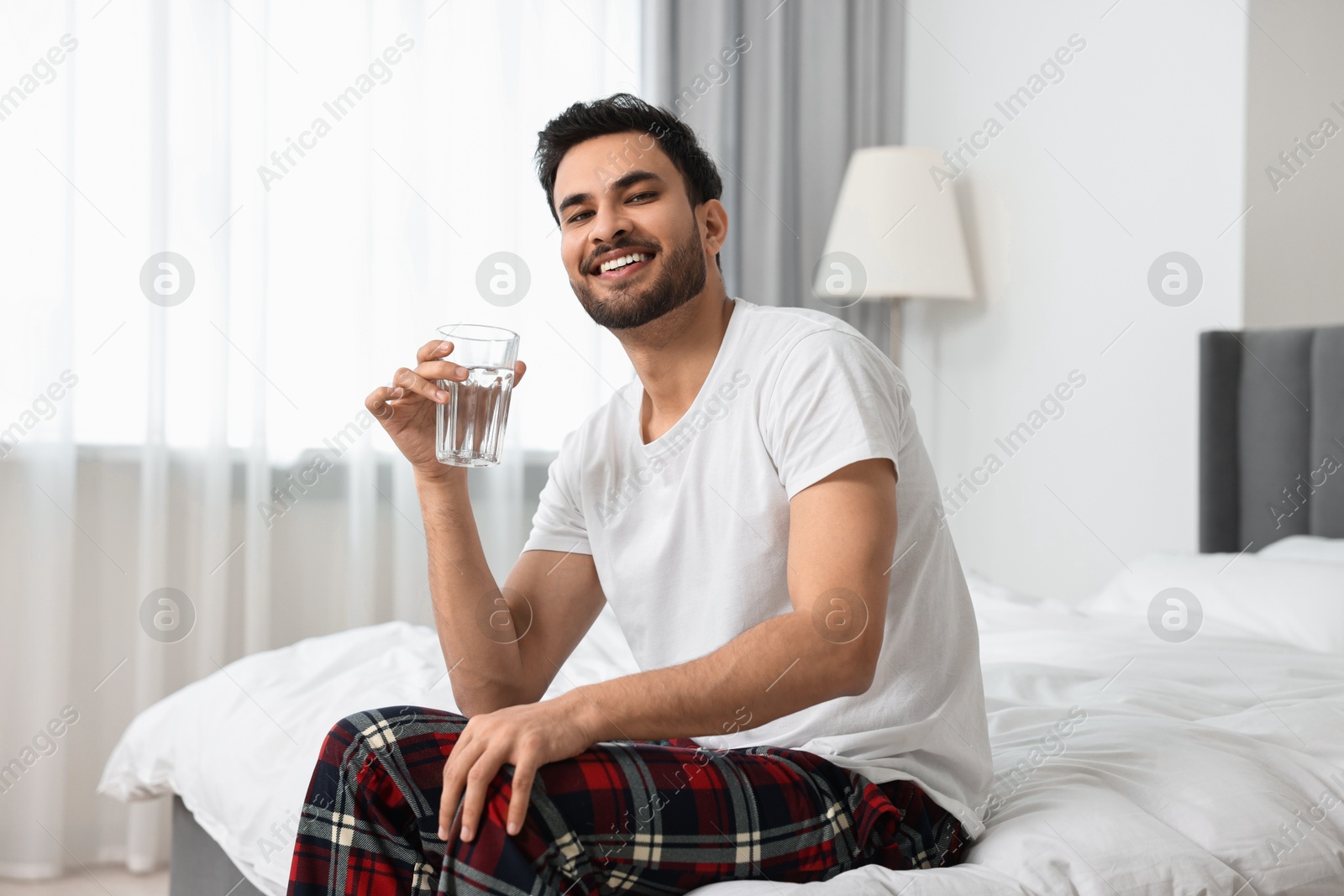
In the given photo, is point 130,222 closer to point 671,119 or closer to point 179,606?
point 179,606

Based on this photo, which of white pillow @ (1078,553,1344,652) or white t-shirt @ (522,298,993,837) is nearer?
white t-shirt @ (522,298,993,837)

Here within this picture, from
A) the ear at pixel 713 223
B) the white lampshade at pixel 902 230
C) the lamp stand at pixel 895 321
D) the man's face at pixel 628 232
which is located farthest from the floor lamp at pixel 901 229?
the man's face at pixel 628 232

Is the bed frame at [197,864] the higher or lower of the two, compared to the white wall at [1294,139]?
lower

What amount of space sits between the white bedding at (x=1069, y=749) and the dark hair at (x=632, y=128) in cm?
Answer: 72

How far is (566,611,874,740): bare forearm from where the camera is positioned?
920 mm

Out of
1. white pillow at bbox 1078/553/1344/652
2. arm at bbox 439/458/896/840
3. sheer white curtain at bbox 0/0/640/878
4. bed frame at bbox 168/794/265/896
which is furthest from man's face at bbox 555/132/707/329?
sheer white curtain at bbox 0/0/640/878

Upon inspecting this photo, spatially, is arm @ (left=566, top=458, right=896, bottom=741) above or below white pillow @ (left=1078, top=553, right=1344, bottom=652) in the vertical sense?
above

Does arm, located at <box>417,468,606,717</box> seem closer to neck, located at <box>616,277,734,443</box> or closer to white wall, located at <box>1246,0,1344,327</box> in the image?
neck, located at <box>616,277,734,443</box>

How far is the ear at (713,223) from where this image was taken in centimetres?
139

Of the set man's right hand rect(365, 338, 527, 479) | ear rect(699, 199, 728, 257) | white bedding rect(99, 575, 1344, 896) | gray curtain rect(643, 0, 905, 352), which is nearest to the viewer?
white bedding rect(99, 575, 1344, 896)

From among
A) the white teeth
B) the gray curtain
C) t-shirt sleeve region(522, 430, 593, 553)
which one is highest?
the gray curtain

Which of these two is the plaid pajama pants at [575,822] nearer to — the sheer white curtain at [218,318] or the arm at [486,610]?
the arm at [486,610]

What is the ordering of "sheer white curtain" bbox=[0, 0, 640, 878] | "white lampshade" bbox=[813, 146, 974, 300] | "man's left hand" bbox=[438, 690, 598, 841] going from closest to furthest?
1. "man's left hand" bbox=[438, 690, 598, 841]
2. "sheer white curtain" bbox=[0, 0, 640, 878]
3. "white lampshade" bbox=[813, 146, 974, 300]

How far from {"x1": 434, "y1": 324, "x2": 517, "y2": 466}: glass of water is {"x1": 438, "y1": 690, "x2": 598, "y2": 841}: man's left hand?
0.32 m
